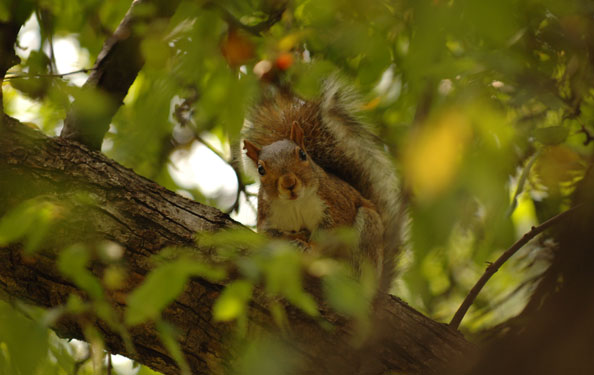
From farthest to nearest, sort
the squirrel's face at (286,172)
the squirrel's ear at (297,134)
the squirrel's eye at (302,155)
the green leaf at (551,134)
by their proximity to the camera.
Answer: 1. the squirrel's ear at (297,134)
2. the squirrel's eye at (302,155)
3. the squirrel's face at (286,172)
4. the green leaf at (551,134)

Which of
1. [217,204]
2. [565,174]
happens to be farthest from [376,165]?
[565,174]

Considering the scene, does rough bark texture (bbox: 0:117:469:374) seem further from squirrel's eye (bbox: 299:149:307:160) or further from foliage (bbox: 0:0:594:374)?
squirrel's eye (bbox: 299:149:307:160)

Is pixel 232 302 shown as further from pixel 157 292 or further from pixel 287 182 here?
pixel 287 182

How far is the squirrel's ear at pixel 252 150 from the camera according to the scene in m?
2.87

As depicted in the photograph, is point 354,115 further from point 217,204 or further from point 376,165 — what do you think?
point 217,204

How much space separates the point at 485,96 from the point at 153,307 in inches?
30.8

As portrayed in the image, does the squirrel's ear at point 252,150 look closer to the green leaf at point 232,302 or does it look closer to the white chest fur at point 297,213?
the white chest fur at point 297,213

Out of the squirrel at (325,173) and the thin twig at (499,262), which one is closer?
the thin twig at (499,262)

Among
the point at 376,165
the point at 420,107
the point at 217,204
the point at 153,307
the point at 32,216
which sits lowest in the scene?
the point at 153,307

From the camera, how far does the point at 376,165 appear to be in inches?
123

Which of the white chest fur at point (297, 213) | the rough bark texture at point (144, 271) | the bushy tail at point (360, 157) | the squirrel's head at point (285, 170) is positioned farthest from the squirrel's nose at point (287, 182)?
the rough bark texture at point (144, 271)

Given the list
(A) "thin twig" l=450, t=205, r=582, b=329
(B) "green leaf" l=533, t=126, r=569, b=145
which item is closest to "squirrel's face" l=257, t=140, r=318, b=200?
(A) "thin twig" l=450, t=205, r=582, b=329

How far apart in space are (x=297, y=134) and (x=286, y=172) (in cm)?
28

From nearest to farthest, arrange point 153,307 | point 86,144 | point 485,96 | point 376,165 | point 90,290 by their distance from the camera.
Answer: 1. point 153,307
2. point 90,290
3. point 485,96
4. point 86,144
5. point 376,165
